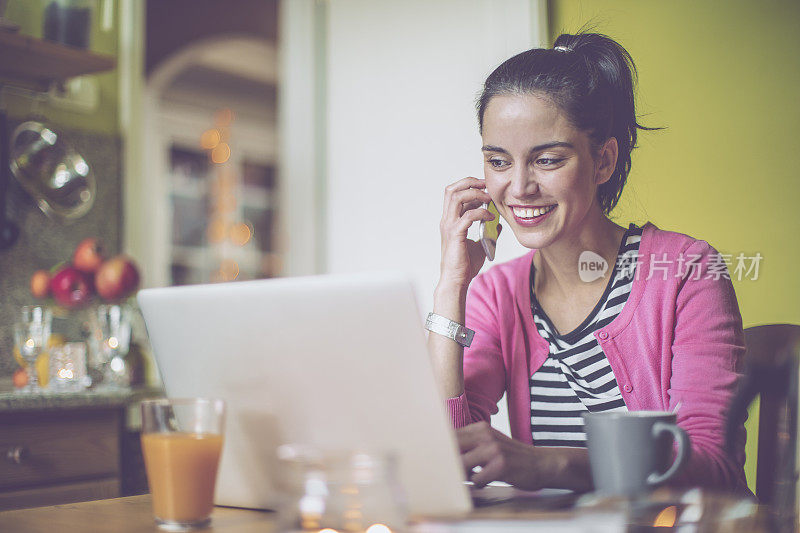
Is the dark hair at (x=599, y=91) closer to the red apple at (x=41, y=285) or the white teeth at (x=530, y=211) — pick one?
the white teeth at (x=530, y=211)

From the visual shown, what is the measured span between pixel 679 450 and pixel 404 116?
1.21 meters

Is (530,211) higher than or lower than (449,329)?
higher

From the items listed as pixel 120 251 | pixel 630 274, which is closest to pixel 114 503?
pixel 630 274

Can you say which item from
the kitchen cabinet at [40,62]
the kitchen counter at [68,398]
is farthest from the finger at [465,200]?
the kitchen cabinet at [40,62]

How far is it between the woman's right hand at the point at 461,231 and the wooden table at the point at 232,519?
17.8 inches

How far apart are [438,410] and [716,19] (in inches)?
33.2

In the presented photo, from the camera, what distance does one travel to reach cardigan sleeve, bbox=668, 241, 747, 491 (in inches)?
39.6

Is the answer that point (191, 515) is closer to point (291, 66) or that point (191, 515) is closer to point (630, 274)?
point (630, 274)

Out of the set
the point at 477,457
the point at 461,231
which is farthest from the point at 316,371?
the point at 461,231

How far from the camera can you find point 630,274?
→ 4.12 ft

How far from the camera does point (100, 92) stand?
2211 millimetres

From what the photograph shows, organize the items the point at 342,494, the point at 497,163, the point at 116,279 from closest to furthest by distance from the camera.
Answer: the point at 342,494 → the point at 497,163 → the point at 116,279

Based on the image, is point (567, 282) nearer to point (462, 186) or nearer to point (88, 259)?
point (462, 186)

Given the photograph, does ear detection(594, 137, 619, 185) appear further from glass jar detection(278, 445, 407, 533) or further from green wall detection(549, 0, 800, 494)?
glass jar detection(278, 445, 407, 533)
